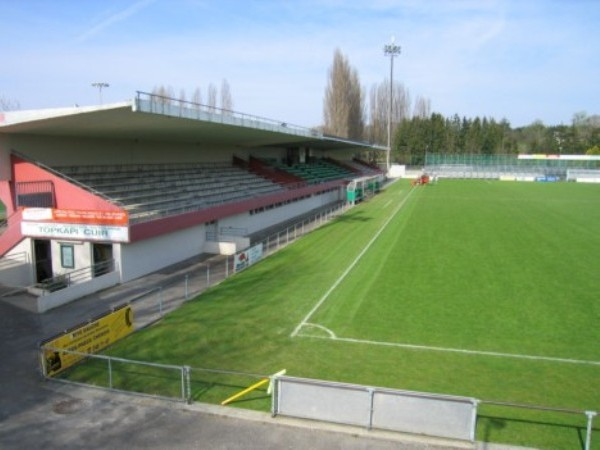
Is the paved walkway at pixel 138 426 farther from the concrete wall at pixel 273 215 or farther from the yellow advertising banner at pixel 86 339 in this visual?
the concrete wall at pixel 273 215

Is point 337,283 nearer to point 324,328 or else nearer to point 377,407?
point 324,328

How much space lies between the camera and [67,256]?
64.7ft

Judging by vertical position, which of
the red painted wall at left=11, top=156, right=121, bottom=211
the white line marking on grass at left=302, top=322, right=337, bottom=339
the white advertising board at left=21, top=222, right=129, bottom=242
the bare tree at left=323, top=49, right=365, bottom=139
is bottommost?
the white line marking on grass at left=302, top=322, right=337, bottom=339

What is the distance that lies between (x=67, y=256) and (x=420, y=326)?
13.7 m

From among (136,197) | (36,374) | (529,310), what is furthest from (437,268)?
(36,374)

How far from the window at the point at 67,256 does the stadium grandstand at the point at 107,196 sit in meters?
0.04

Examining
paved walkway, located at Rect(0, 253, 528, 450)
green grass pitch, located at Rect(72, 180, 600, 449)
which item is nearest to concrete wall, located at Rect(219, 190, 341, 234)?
green grass pitch, located at Rect(72, 180, 600, 449)

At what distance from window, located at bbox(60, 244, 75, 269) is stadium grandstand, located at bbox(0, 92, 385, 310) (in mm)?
43

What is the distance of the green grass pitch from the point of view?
1054 centimetres

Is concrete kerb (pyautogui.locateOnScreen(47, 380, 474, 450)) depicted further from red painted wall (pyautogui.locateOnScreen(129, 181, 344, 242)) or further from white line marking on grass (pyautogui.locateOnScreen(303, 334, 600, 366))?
red painted wall (pyautogui.locateOnScreen(129, 181, 344, 242))

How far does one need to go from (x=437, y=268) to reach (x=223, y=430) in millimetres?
14641

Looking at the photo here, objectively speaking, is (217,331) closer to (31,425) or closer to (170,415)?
(170,415)

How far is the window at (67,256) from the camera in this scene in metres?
19.6

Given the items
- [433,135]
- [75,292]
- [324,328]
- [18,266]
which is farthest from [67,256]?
[433,135]
